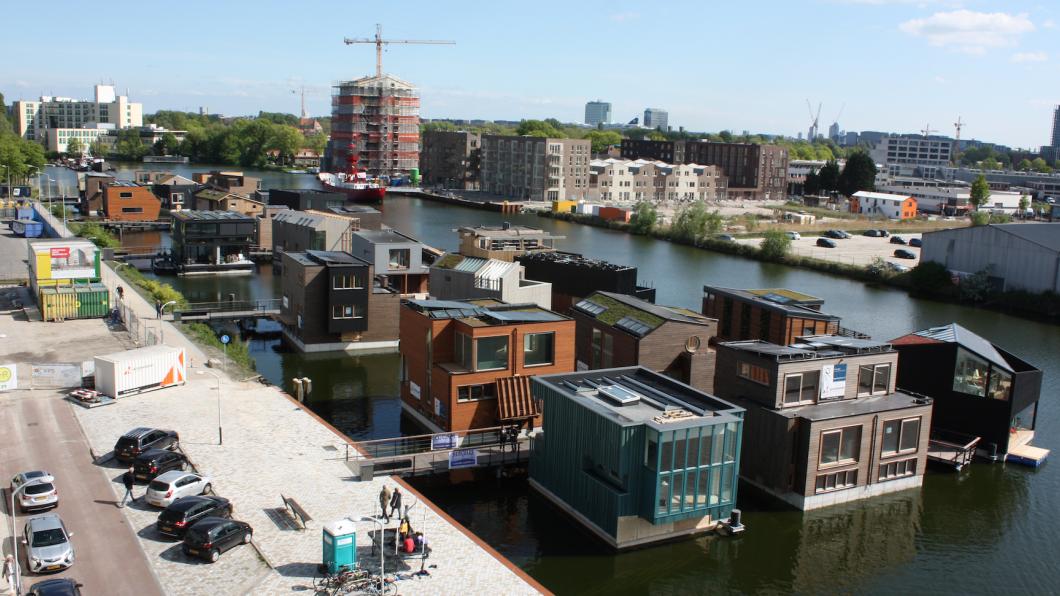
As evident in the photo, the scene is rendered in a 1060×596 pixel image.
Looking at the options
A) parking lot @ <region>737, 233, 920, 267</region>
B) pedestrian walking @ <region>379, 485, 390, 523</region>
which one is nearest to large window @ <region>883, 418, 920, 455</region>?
pedestrian walking @ <region>379, 485, 390, 523</region>

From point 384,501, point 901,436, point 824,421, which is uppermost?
point 824,421

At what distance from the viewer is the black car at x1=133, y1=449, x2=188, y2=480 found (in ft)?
51.5

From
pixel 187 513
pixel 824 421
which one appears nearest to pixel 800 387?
pixel 824 421

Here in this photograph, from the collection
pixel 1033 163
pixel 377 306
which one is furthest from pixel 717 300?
pixel 1033 163

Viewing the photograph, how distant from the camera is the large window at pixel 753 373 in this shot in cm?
1791

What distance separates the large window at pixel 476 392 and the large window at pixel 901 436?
7.56 m

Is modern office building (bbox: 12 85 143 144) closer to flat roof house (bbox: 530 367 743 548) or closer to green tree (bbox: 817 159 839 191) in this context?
green tree (bbox: 817 159 839 191)

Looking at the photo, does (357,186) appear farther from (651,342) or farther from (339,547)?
(339,547)

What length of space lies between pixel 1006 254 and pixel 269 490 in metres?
38.6

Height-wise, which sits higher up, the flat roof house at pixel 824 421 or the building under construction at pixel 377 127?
the building under construction at pixel 377 127

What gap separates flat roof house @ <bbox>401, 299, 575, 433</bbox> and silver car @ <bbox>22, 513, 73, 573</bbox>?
8.01m

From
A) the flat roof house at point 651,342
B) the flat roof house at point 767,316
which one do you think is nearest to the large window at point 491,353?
the flat roof house at point 651,342

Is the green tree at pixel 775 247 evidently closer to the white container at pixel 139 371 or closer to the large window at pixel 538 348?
the large window at pixel 538 348

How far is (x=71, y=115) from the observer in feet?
548
